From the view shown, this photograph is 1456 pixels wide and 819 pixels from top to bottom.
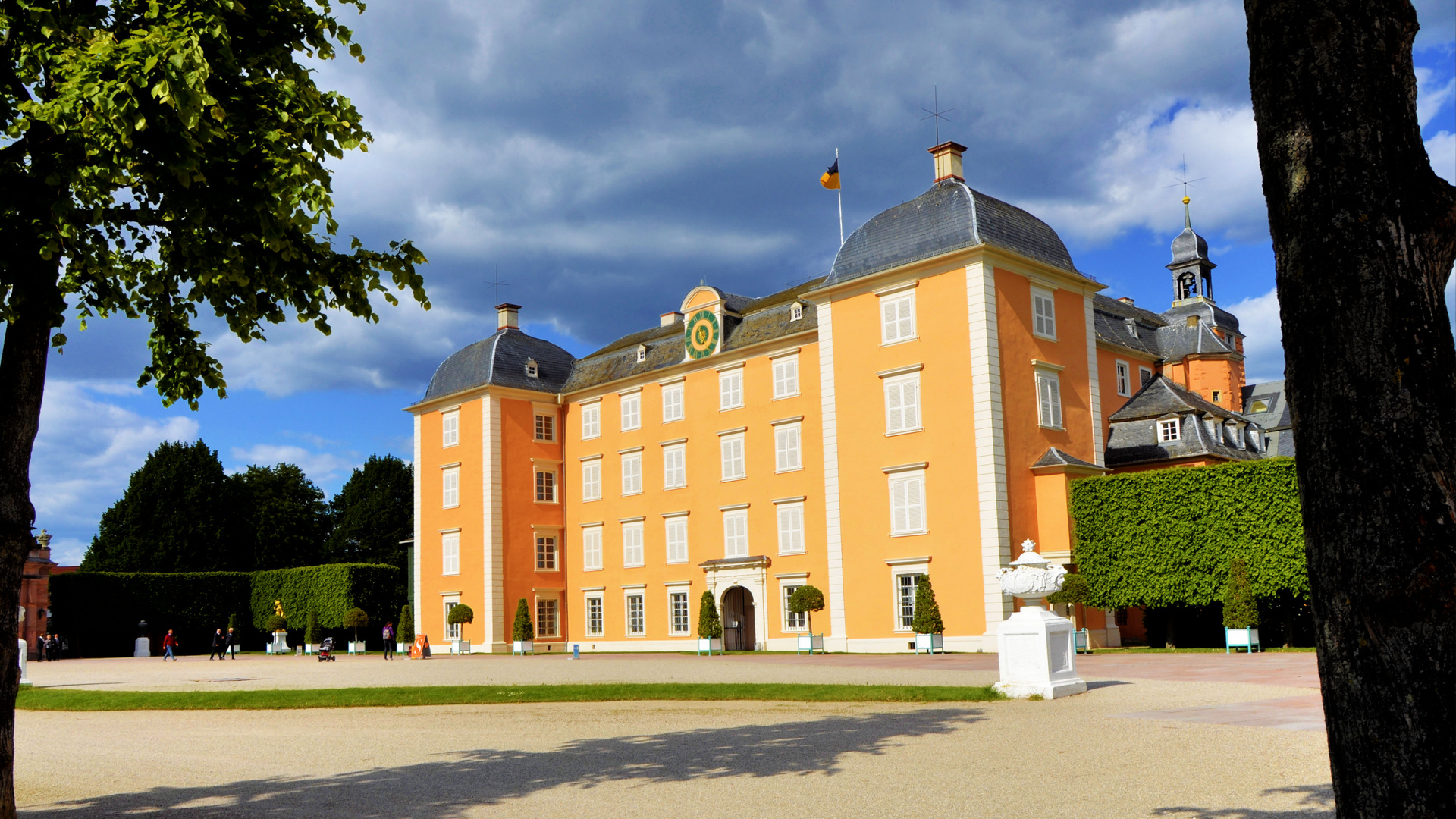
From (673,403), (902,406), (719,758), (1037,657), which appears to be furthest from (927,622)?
(719,758)

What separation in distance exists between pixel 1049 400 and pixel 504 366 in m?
23.0

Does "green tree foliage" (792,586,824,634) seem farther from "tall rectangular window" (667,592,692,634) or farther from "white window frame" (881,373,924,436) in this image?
"tall rectangular window" (667,592,692,634)

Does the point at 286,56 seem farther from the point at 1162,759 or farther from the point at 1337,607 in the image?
the point at 1162,759

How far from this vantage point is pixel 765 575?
38.3 metres

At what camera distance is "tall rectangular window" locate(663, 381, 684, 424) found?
42.6m

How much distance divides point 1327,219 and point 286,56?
7.45 m

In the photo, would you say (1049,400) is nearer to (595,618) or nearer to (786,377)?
(786,377)

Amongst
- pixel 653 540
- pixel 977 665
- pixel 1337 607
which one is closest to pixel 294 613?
pixel 653 540


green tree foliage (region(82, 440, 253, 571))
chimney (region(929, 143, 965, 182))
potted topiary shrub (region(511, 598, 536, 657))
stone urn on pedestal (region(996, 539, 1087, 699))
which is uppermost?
chimney (region(929, 143, 965, 182))

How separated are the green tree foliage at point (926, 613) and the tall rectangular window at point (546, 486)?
2023 cm

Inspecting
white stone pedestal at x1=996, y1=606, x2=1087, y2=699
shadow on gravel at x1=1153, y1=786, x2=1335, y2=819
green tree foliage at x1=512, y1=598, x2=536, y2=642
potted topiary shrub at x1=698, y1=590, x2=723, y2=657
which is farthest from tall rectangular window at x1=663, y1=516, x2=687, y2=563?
shadow on gravel at x1=1153, y1=786, x2=1335, y2=819

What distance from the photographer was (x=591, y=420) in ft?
154

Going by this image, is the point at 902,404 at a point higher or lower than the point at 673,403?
lower

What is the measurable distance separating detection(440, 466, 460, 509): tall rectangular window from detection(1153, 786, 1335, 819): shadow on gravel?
42.2 metres
